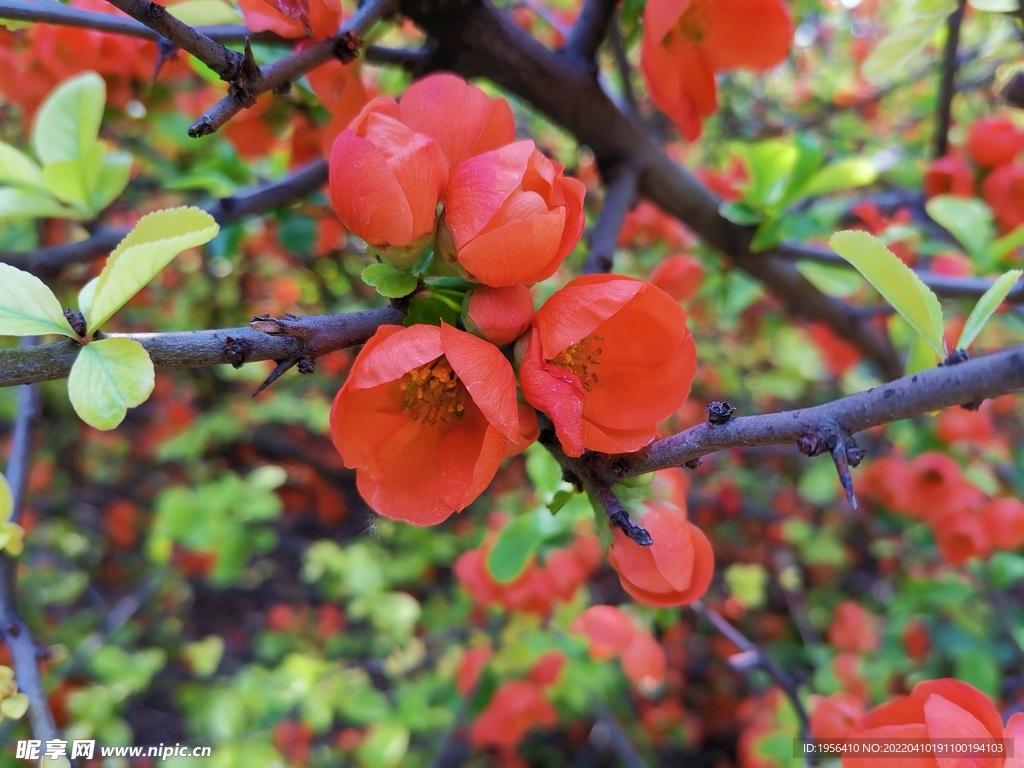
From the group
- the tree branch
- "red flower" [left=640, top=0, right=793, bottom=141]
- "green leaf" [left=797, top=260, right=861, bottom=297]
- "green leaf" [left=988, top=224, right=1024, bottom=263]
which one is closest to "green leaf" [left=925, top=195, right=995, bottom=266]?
"green leaf" [left=988, top=224, right=1024, bottom=263]

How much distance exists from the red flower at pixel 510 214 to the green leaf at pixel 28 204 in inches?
22.6

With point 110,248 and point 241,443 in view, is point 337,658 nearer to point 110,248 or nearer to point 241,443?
point 241,443

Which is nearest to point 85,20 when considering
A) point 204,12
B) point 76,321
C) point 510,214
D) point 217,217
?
point 204,12

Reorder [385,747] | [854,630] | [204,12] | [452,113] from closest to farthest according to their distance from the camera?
[452,113], [204,12], [385,747], [854,630]

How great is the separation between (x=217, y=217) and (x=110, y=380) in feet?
1.35

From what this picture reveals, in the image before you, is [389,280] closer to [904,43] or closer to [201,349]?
[201,349]

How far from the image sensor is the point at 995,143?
1216 mm

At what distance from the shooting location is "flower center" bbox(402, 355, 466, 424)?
0.51m

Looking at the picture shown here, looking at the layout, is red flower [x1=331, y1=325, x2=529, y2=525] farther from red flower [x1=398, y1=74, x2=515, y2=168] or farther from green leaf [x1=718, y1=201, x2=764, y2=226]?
green leaf [x1=718, y1=201, x2=764, y2=226]

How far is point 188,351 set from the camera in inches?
15.4

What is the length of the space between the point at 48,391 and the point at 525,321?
2.05m

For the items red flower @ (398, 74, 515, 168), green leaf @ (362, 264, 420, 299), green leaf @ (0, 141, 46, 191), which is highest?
red flower @ (398, 74, 515, 168)

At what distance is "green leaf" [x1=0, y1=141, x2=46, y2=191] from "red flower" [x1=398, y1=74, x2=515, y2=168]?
1.69ft

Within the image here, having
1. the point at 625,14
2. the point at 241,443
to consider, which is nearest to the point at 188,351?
the point at 625,14
